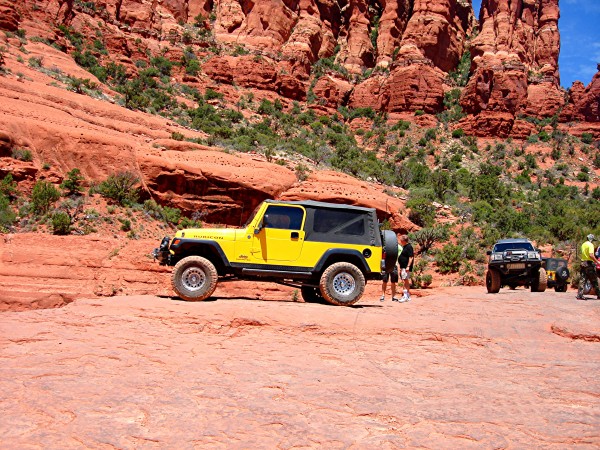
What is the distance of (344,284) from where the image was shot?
8.99 meters

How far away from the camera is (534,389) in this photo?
14.7 ft

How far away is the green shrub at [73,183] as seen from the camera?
18.3 meters

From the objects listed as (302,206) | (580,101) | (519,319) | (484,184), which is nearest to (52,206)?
(302,206)

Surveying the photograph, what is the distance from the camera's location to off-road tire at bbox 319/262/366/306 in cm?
884

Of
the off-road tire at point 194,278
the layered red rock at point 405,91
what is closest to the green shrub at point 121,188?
the off-road tire at point 194,278

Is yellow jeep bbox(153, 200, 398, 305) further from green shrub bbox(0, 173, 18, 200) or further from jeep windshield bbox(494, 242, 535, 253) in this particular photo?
green shrub bbox(0, 173, 18, 200)

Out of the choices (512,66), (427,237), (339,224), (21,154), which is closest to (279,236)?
(339,224)

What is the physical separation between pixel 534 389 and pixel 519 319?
3.62 meters

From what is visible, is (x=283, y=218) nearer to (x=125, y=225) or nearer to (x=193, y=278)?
(x=193, y=278)

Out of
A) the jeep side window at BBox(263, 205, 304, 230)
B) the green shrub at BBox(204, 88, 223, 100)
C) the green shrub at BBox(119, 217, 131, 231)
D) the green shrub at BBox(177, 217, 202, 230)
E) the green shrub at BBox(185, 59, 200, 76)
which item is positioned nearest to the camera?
the jeep side window at BBox(263, 205, 304, 230)

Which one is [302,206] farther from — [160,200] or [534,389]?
[160,200]

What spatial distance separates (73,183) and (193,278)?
39.4 feet

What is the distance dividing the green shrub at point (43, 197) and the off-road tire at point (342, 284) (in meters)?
12.0

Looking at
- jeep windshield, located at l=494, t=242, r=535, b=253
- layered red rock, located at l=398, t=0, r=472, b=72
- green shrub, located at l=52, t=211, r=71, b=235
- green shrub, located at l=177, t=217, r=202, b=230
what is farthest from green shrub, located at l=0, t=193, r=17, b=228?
layered red rock, located at l=398, t=0, r=472, b=72
